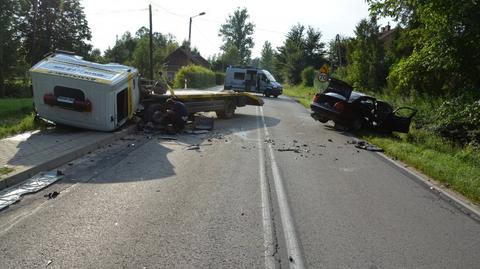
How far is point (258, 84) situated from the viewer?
122 feet

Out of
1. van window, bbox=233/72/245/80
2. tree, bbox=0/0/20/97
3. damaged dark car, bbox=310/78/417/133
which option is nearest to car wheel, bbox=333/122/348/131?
damaged dark car, bbox=310/78/417/133

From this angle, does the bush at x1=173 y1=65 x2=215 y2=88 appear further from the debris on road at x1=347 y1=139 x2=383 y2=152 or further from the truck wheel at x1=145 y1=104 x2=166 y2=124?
the debris on road at x1=347 y1=139 x2=383 y2=152

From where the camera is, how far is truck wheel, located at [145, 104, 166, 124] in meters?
13.5

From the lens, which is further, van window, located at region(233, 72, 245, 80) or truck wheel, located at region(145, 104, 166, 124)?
van window, located at region(233, 72, 245, 80)

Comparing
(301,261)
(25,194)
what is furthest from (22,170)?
(301,261)

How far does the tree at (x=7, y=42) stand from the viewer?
3941cm

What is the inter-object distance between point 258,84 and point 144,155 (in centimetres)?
2794

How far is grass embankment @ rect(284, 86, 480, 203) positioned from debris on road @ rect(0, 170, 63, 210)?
710cm

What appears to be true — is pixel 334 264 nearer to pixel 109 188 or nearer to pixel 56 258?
pixel 56 258

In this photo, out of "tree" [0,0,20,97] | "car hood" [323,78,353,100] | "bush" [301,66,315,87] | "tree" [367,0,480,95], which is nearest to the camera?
"tree" [367,0,480,95]

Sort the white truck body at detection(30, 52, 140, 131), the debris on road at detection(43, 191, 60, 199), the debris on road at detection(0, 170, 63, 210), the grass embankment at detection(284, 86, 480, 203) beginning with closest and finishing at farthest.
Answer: the debris on road at detection(0, 170, 63, 210) → the debris on road at detection(43, 191, 60, 199) → the grass embankment at detection(284, 86, 480, 203) → the white truck body at detection(30, 52, 140, 131)

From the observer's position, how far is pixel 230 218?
5816 millimetres

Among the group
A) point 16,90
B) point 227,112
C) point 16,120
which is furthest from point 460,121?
point 16,90

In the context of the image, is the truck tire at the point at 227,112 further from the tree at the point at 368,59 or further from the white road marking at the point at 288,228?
the tree at the point at 368,59
